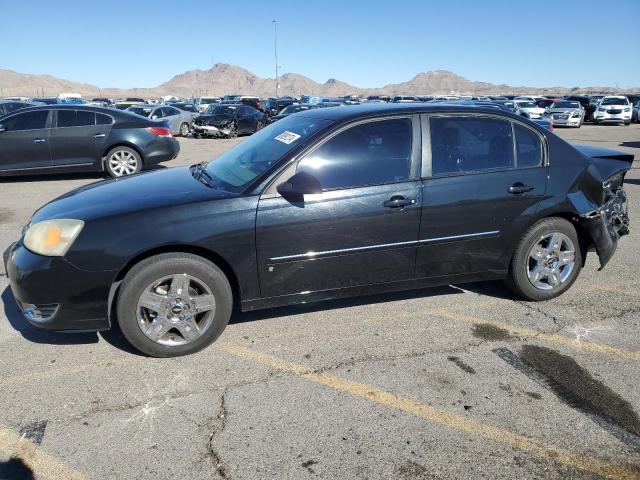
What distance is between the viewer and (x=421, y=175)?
12.5ft

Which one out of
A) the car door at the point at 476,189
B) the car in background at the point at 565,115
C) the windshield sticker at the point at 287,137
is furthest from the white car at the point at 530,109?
the windshield sticker at the point at 287,137

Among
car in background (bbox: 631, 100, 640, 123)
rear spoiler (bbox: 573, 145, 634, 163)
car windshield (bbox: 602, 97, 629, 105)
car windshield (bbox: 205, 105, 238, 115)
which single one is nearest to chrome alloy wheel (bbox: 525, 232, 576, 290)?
rear spoiler (bbox: 573, 145, 634, 163)

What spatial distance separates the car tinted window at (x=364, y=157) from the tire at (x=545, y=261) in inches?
50.2

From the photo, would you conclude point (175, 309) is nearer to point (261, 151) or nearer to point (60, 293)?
point (60, 293)

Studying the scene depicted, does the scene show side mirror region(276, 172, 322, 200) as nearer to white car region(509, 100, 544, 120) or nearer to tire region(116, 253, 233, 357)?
tire region(116, 253, 233, 357)

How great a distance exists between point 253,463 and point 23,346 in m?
2.12

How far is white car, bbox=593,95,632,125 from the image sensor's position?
29.4 m

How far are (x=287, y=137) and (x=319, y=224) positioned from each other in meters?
0.85

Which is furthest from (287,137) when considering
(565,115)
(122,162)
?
(565,115)

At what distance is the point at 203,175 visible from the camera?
13.4 feet

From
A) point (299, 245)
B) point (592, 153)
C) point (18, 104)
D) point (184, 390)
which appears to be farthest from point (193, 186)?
point (18, 104)

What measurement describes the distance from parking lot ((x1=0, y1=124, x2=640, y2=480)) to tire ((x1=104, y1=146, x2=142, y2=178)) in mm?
6183

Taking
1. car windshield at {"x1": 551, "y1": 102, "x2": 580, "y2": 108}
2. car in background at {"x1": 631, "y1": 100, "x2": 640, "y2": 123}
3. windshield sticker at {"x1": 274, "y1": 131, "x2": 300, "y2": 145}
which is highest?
car windshield at {"x1": 551, "y1": 102, "x2": 580, "y2": 108}

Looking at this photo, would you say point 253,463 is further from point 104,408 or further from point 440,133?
point 440,133
